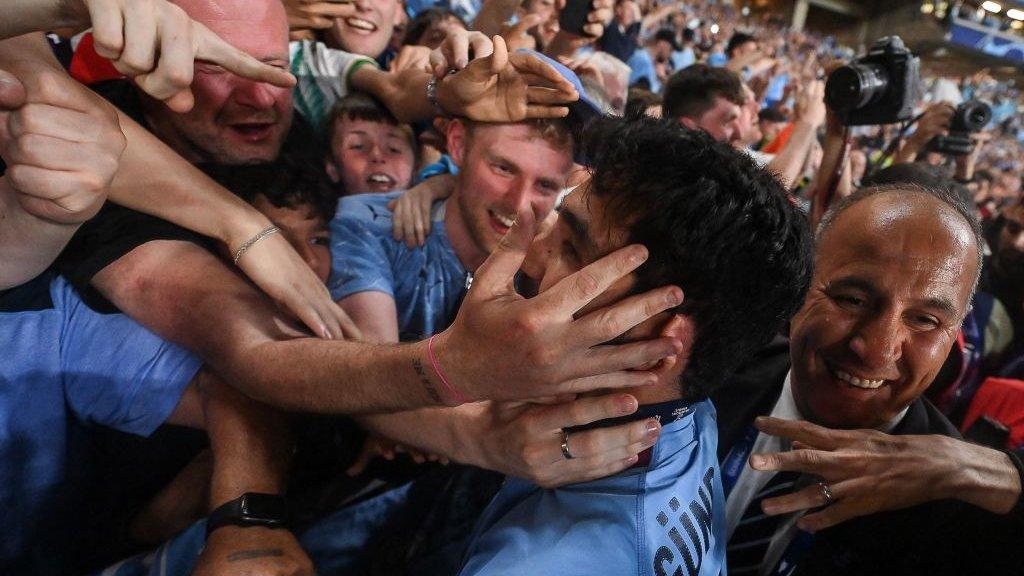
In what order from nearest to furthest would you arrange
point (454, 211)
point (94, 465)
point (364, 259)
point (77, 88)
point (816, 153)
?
point (77, 88)
point (94, 465)
point (364, 259)
point (454, 211)
point (816, 153)

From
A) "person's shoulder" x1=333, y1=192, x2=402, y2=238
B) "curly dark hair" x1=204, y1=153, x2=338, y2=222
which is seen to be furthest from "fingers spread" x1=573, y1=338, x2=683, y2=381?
"curly dark hair" x1=204, y1=153, x2=338, y2=222

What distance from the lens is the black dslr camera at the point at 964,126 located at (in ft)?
10.2

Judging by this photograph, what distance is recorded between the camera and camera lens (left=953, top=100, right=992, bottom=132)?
309 cm

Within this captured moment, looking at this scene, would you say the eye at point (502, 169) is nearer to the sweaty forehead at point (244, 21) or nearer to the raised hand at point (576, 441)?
the sweaty forehead at point (244, 21)

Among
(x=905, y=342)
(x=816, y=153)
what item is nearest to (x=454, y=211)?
(x=905, y=342)

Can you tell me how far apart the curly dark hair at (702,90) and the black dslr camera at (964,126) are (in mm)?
1058

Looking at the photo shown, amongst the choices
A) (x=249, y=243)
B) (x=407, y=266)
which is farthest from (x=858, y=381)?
(x=249, y=243)

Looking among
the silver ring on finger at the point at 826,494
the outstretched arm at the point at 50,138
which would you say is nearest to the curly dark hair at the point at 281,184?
the outstretched arm at the point at 50,138

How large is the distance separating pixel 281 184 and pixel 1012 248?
3.61 meters

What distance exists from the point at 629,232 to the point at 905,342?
2.91ft

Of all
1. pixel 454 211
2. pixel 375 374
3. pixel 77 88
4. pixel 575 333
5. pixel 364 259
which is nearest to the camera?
pixel 575 333

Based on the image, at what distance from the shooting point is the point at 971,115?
3.11 metres

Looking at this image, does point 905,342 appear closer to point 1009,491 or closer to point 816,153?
point 1009,491

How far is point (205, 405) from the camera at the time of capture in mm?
1330
